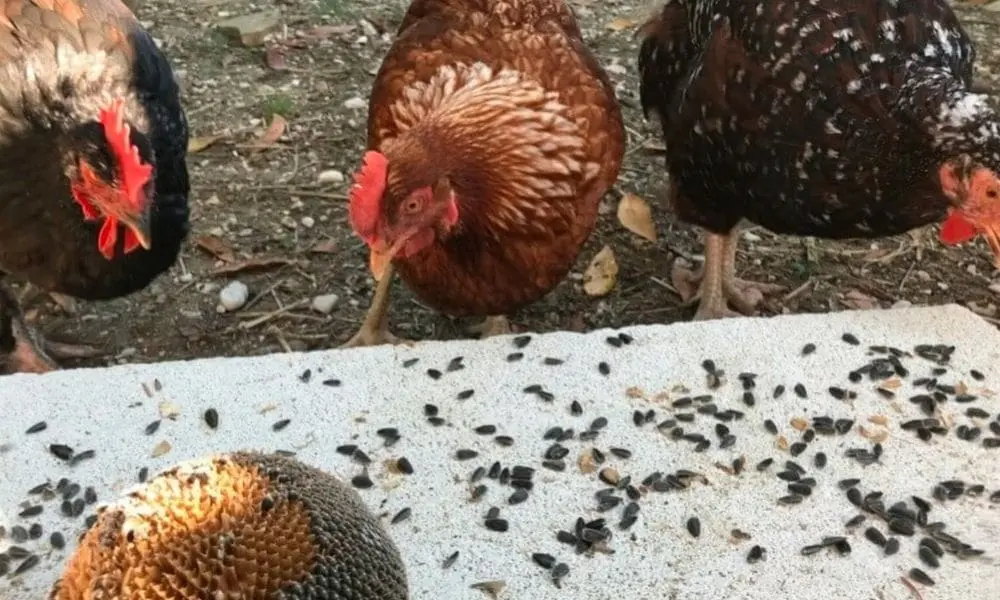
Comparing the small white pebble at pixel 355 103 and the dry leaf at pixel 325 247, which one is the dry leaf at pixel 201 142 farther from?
the dry leaf at pixel 325 247

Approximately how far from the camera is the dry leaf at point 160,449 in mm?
2006

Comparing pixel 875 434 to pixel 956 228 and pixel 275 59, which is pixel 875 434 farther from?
pixel 275 59

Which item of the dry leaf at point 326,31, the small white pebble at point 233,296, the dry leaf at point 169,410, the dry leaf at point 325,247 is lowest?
the small white pebble at point 233,296

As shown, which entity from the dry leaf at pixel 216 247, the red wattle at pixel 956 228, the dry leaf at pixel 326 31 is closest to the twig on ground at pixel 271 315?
the dry leaf at pixel 216 247

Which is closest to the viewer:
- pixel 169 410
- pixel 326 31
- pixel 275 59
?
pixel 169 410

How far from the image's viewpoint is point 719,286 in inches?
126

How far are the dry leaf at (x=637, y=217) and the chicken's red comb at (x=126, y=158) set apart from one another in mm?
1780

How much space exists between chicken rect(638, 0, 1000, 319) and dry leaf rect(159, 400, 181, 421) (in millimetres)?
1617

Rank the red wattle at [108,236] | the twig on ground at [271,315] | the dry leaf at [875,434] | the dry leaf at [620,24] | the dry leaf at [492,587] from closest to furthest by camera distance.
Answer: the dry leaf at [492,587], the dry leaf at [875,434], the red wattle at [108,236], the twig on ground at [271,315], the dry leaf at [620,24]

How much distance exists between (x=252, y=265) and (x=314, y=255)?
8.8 inches

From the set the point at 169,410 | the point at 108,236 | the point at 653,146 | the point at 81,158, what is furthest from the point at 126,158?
the point at 653,146

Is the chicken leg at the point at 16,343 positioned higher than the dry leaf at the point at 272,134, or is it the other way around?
the dry leaf at the point at 272,134

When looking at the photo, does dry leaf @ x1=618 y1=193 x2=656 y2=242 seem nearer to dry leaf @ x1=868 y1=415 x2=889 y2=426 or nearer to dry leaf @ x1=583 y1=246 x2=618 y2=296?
dry leaf @ x1=583 y1=246 x2=618 y2=296

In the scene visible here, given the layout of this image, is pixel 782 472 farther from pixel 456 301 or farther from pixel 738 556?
pixel 456 301
